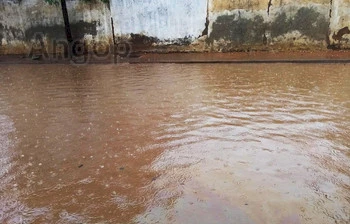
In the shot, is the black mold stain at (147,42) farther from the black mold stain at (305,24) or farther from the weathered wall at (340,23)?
the weathered wall at (340,23)

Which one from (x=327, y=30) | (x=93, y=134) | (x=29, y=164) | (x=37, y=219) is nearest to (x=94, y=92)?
(x=93, y=134)

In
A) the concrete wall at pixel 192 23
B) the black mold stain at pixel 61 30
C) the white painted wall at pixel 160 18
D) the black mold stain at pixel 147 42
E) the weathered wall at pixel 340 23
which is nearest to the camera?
the weathered wall at pixel 340 23

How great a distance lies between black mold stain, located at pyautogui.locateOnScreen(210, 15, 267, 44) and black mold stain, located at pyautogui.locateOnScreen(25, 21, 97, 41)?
390 centimetres

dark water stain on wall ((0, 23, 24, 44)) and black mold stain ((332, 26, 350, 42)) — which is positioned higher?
dark water stain on wall ((0, 23, 24, 44))

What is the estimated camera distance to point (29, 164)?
4.02 metres

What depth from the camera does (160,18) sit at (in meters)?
10.2

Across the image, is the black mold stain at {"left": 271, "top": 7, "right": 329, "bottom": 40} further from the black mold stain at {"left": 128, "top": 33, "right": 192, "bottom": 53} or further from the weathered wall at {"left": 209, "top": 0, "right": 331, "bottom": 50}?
the black mold stain at {"left": 128, "top": 33, "right": 192, "bottom": 53}

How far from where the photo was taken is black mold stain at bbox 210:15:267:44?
9.79 metres

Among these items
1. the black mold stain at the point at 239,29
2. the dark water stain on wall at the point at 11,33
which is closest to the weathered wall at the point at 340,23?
the black mold stain at the point at 239,29

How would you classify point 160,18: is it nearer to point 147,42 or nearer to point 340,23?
point 147,42

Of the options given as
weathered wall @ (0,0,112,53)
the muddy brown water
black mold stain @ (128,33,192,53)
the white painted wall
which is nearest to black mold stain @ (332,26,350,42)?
the muddy brown water

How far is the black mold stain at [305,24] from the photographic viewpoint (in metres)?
9.38

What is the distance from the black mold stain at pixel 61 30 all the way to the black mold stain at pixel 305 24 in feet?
18.5

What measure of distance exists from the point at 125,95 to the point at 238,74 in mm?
2771
